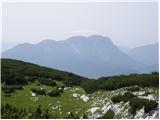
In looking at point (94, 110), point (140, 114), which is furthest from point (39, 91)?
point (140, 114)

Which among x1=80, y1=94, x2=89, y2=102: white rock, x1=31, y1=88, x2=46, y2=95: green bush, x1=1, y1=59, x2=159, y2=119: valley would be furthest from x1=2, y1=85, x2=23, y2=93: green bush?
x1=80, y1=94, x2=89, y2=102: white rock

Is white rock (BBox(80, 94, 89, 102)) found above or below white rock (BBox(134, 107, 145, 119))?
above

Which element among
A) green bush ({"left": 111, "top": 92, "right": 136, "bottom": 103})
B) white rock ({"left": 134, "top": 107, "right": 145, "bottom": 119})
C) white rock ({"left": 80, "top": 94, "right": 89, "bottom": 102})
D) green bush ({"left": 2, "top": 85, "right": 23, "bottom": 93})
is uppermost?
green bush ({"left": 2, "top": 85, "right": 23, "bottom": 93})

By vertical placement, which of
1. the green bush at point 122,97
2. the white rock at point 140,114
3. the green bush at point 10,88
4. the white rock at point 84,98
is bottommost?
the white rock at point 140,114

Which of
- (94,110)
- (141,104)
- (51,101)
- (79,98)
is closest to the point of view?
(141,104)

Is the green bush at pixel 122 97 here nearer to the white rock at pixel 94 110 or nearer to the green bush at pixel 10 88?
the white rock at pixel 94 110

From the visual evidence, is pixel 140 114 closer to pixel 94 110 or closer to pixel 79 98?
pixel 94 110

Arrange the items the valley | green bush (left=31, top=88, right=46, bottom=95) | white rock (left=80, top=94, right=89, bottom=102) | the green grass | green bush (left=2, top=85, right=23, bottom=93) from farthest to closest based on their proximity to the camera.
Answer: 1. green bush (left=2, top=85, right=23, bottom=93)
2. green bush (left=31, top=88, right=46, bottom=95)
3. white rock (left=80, top=94, right=89, bottom=102)
4. the green grass
5. the valley

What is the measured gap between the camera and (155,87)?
2609 cm

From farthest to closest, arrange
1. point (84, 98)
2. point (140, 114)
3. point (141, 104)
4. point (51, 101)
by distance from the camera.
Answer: point (84, 98), point (51, 101), point (141, 104), point (140, 114)

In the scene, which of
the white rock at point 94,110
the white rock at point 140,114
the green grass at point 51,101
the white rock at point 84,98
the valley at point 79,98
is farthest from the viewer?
the white rock at point 84,98

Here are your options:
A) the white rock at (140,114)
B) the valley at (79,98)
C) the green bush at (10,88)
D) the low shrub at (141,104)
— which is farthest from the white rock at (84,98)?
the white rock at (140,114)

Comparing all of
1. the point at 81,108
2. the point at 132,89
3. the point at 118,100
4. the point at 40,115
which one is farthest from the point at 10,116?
the point at 132,89

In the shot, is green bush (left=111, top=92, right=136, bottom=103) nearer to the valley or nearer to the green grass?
the valley
